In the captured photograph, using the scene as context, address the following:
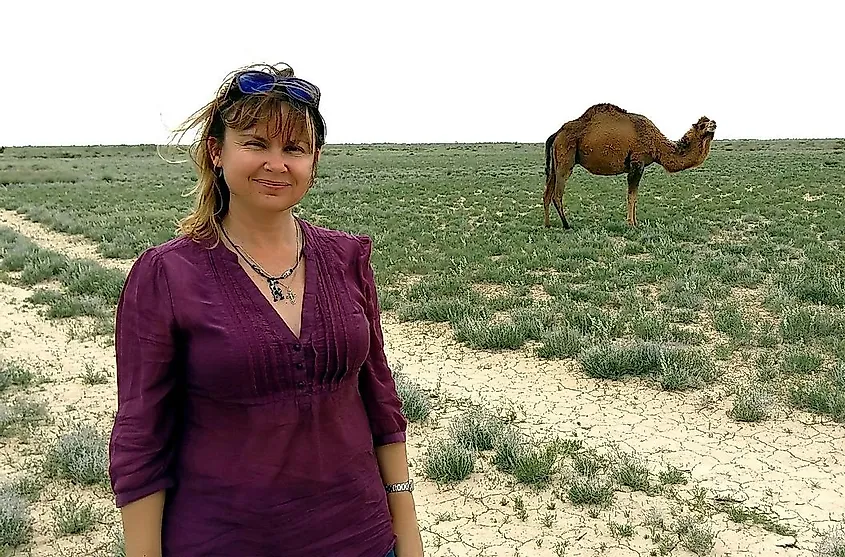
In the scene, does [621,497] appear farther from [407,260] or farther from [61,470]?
[407,260]

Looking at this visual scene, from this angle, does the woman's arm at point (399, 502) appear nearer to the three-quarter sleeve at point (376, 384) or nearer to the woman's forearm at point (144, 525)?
the three-quarter sleeve at point (376, 384)

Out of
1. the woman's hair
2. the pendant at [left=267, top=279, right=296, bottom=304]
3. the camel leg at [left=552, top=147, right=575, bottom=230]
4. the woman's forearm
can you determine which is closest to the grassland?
the camel leg at [left=552, top=147, right=575, bottom=230]

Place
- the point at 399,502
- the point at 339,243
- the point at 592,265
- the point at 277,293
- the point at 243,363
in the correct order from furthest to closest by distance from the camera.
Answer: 1. the point at 592,265
2. the point at 399,502
3. the point at 339,243
4. the point at 277,293
5. the point at 243,363

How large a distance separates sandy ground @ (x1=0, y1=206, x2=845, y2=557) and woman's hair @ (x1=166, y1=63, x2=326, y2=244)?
267 cm

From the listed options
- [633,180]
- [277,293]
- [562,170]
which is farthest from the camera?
[633,180]

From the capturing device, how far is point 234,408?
64.7 inches

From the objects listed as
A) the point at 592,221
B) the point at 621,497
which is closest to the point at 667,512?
the point at 621,497

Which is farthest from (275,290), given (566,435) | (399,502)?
(566,435)

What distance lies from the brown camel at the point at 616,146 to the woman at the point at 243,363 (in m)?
12.1

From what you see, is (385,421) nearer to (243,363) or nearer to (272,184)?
(243,363)

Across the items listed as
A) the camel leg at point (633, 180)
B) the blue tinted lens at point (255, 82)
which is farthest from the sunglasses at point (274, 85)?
the camel leg at point (633, 180)

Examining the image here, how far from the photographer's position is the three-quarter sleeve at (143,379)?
1583 millimetres

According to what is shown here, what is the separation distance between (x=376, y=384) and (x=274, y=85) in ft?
2.69

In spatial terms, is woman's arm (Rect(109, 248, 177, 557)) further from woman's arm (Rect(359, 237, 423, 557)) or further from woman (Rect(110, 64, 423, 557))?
woman's arm (Rect(359, 237, 423, 557))
